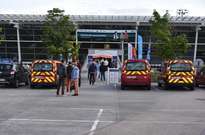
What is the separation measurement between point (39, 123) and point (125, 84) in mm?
15708

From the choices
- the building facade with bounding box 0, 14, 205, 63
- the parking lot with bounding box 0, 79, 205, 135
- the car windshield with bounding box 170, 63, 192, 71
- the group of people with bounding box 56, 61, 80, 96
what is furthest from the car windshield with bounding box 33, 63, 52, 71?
the building facade with bounding box 0, 14, 205, 63

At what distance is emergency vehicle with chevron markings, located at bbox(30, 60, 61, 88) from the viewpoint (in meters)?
29.0

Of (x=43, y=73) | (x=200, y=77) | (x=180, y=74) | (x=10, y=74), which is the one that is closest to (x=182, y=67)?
(x=180, y=74)

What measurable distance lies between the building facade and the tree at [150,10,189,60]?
11806 millimetres

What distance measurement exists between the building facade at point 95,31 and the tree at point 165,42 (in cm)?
1181

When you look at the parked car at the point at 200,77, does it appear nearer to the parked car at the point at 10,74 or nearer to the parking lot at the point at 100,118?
the parked car at the point at 10,74

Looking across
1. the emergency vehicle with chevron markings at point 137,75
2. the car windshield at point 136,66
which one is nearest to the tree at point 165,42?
the car windshield at point 136,66

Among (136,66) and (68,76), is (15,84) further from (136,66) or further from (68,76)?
(136,66)

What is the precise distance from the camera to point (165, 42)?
161 feet

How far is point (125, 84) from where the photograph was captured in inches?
1123

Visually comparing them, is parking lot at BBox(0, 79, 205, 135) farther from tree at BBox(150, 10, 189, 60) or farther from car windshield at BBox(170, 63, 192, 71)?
tree at BBox(150, 10, 189, 60)

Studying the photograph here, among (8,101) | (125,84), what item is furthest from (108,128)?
(125,84)

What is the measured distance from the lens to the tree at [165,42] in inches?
1912

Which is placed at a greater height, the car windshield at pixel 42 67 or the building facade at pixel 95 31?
the building facade at pixel 95 31
